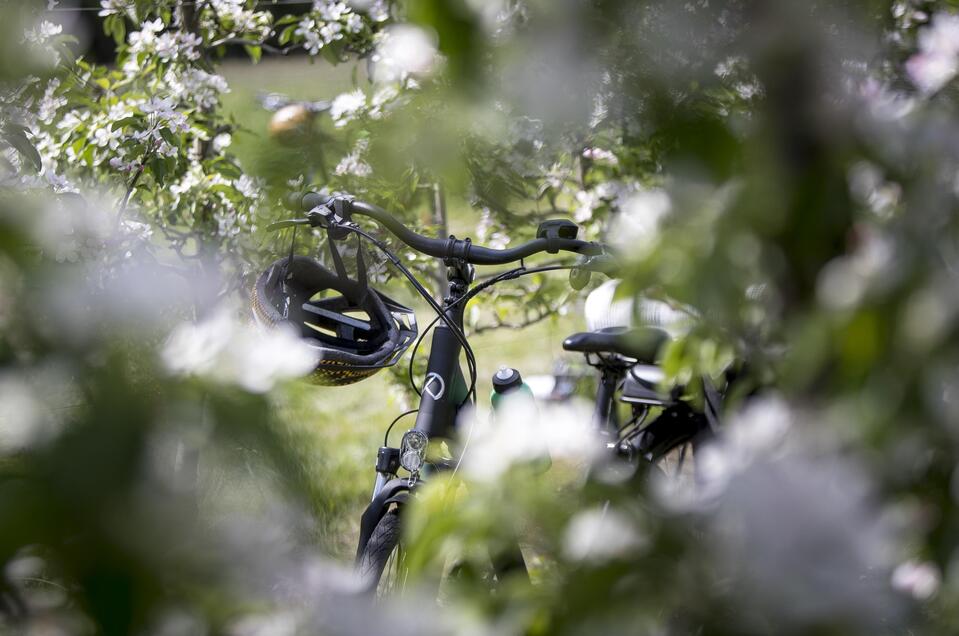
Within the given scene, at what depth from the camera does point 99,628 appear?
38 cm

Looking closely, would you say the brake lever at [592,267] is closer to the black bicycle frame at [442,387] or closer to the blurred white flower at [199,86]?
the black bicycle frame at [442,387]

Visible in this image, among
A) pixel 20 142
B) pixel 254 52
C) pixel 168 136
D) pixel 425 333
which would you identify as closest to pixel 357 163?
pixel 425 333

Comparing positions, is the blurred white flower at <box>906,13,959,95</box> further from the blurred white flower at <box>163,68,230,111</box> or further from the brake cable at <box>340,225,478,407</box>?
the blurred white flower at <box>163,68,230,111</box>

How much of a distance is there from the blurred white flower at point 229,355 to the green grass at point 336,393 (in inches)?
0.6

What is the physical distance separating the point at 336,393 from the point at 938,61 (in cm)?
302

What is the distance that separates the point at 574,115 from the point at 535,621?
0.31 meters

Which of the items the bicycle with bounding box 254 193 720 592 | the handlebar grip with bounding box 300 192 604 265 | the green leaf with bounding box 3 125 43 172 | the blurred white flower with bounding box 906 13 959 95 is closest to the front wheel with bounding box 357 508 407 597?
the bicycle with bounding box 254 193 720 592

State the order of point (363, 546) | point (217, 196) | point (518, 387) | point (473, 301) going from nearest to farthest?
1. point (363, 546)
2. point (518, 387)
3. point (217, 196)
4. point (473, 301)

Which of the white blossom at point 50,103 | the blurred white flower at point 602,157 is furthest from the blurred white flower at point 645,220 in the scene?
the blurred white flower at point 602,157

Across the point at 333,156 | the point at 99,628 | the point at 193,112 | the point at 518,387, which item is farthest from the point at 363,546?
the point at 193,112

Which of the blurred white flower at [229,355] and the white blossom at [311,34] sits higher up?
the blurred white flower at [229,355]

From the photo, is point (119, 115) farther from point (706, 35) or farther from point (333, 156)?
point (706, 35)

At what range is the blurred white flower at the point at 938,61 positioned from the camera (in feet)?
1.92

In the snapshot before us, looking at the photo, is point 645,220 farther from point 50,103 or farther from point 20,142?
point 50,103
